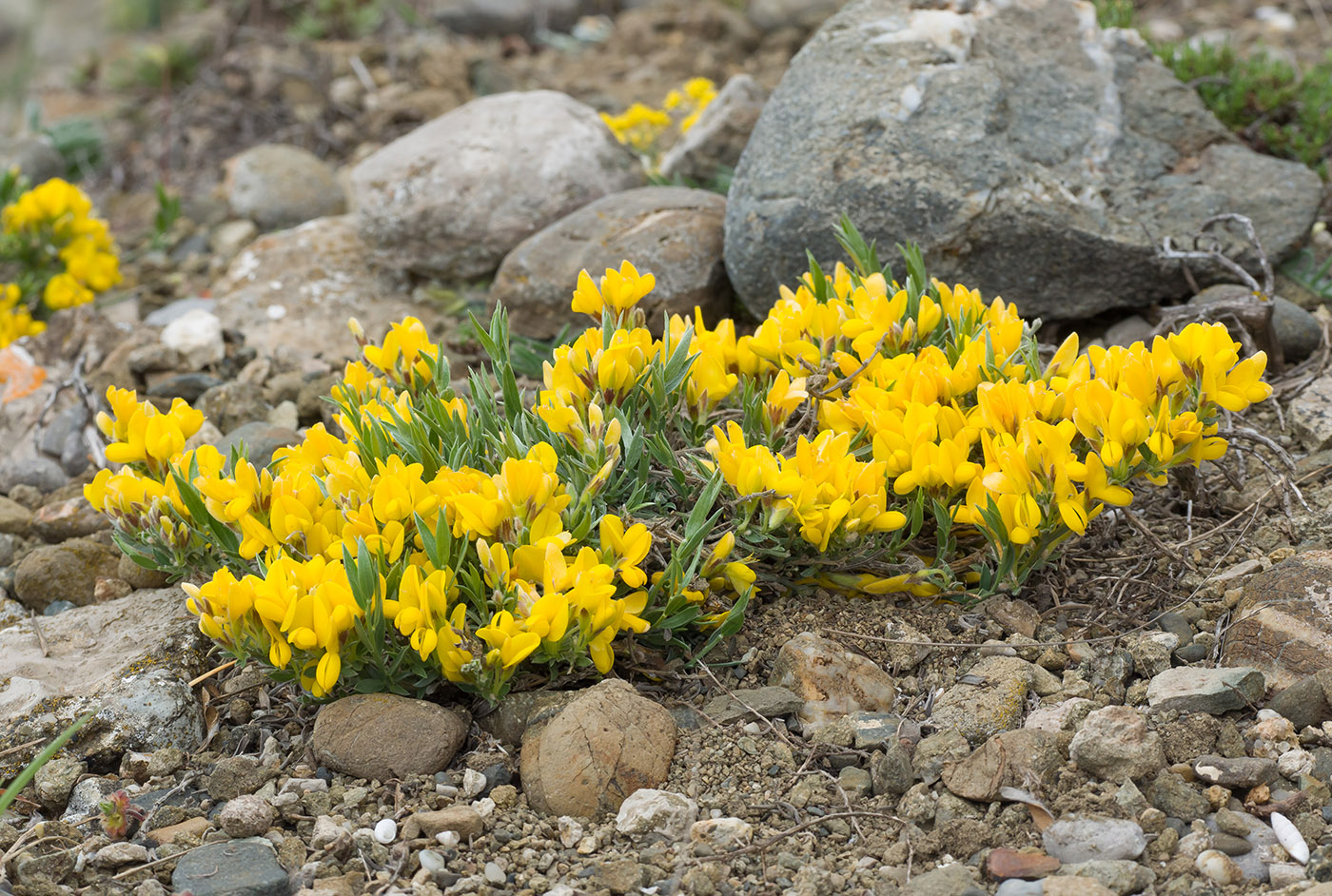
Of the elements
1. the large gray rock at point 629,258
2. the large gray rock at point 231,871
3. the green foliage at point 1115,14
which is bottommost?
the large gray rock at point 231,871

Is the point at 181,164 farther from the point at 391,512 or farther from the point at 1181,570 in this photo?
the point at 1181,570

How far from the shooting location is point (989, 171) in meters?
3.55

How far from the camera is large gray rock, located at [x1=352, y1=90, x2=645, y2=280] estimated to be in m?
4.43

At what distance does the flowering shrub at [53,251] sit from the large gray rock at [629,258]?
1840 mm

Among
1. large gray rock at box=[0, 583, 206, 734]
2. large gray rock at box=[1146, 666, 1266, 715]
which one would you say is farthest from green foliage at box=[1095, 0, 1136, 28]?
large gray rock at box=[0, 583, 206, 734]

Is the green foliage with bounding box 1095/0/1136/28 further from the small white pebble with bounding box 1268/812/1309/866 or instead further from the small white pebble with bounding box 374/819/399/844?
the small white pebble with bounding box 374/819/399/844

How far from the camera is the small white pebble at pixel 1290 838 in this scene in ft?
6.09

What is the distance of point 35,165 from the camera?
6.35 metres

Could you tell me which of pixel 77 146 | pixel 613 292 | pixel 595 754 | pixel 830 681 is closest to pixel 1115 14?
pixel 613 292

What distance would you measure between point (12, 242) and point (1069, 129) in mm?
3971

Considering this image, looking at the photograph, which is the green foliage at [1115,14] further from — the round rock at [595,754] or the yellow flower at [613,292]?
the round rock at [595,754]

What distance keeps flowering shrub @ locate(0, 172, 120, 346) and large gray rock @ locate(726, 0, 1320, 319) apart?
268 centimetres

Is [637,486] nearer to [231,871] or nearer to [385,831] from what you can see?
[385,831]

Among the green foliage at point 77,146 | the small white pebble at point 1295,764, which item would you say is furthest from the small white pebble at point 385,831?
the green foliage at point 77,146
